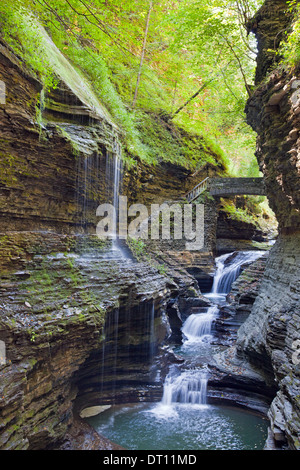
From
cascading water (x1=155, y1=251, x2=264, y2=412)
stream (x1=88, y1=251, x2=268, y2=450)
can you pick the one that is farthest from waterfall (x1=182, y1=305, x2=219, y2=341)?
stream (x1=88, y1=251, x2=268, y2=450)

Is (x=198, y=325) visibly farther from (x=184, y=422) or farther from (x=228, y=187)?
(x=228, y=187)

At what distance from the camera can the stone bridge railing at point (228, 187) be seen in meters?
20.3

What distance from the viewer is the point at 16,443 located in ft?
16.3

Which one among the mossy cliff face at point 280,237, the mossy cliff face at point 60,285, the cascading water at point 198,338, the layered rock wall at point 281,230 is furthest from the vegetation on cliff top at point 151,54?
the cascading water at point 198,338

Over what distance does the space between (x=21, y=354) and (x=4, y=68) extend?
6.38m

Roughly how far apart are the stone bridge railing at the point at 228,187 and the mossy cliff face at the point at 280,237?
8.87 meters

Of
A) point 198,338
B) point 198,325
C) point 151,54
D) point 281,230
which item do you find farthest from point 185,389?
point 151,54

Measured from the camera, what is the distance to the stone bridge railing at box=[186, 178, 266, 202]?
800 inches

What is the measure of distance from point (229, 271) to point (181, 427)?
38.7ft

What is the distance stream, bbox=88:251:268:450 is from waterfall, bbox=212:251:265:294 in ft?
25.8

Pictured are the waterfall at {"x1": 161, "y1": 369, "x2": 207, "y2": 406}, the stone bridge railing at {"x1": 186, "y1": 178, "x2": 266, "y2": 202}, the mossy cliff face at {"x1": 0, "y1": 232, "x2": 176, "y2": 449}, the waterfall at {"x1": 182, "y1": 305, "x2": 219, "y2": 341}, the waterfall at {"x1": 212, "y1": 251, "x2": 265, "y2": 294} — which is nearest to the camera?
the mossy cliff face at {"x1": 0, "y1": 232, "x2": 176, "y2": 449}

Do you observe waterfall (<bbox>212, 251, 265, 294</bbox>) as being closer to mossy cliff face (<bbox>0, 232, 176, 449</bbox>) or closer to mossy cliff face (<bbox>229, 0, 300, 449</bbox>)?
mossy cliff face (<bbox>229, 0, 300, 449</bbox>)

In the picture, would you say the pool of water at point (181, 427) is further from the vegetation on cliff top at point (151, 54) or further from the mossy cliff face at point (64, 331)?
the vegetation on cliff top at point (151, 54)
